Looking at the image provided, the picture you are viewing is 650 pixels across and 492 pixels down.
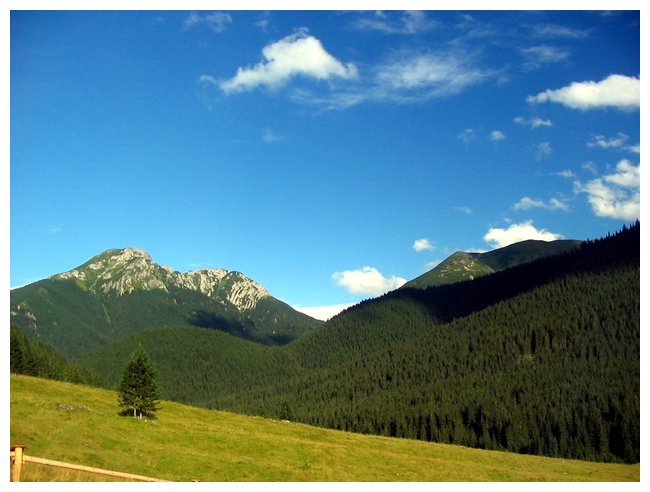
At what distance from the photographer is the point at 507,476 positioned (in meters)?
62.1

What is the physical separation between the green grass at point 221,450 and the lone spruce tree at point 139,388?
77.5 inches

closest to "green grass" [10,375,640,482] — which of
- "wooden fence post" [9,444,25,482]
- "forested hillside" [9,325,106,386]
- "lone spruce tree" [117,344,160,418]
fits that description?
"lone spruce tree" [117,344,160,418]

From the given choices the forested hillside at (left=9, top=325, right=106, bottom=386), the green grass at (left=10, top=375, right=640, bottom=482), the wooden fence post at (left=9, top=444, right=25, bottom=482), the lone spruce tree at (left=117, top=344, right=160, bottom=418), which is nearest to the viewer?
the wooden fence post at (left=9, top=444, right=25, bottom=482)

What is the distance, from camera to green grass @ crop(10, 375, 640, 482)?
2015 inches

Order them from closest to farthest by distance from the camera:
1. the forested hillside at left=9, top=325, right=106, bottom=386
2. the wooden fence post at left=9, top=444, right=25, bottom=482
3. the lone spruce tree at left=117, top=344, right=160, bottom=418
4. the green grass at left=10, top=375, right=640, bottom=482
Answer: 1. the wooden fence post at left=9, top=444, right=25, bottom=482
2. the green grass at left=10, top=375, right=640, bottom=482
3. the lone spruce tree at left=117, top=344, right=160, bottom=418
4. the forested hillside at left=9, top=325, right=106, bottom=386

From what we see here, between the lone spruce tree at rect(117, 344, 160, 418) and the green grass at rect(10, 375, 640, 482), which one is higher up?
the lone spruce tree at rect(117, 344, 160, 418)

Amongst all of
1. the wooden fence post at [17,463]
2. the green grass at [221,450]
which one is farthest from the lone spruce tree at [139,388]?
the wooden fence post at [17,463]

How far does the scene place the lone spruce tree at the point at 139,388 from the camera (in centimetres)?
6912

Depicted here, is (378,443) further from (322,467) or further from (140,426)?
(140,426)

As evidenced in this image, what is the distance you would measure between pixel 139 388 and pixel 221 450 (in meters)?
16.6

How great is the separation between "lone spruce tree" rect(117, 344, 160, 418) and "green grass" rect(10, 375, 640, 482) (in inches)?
77.5

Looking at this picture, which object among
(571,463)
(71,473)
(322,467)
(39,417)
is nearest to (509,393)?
(571,463)

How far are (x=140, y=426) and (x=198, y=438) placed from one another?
23.0 feet

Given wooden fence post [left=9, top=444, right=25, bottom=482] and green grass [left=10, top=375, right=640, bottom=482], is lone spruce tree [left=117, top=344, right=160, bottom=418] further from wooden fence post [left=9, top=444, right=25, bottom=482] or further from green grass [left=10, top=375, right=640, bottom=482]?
wooden fence post [left=9, top=444, right=25, bottom=482]
